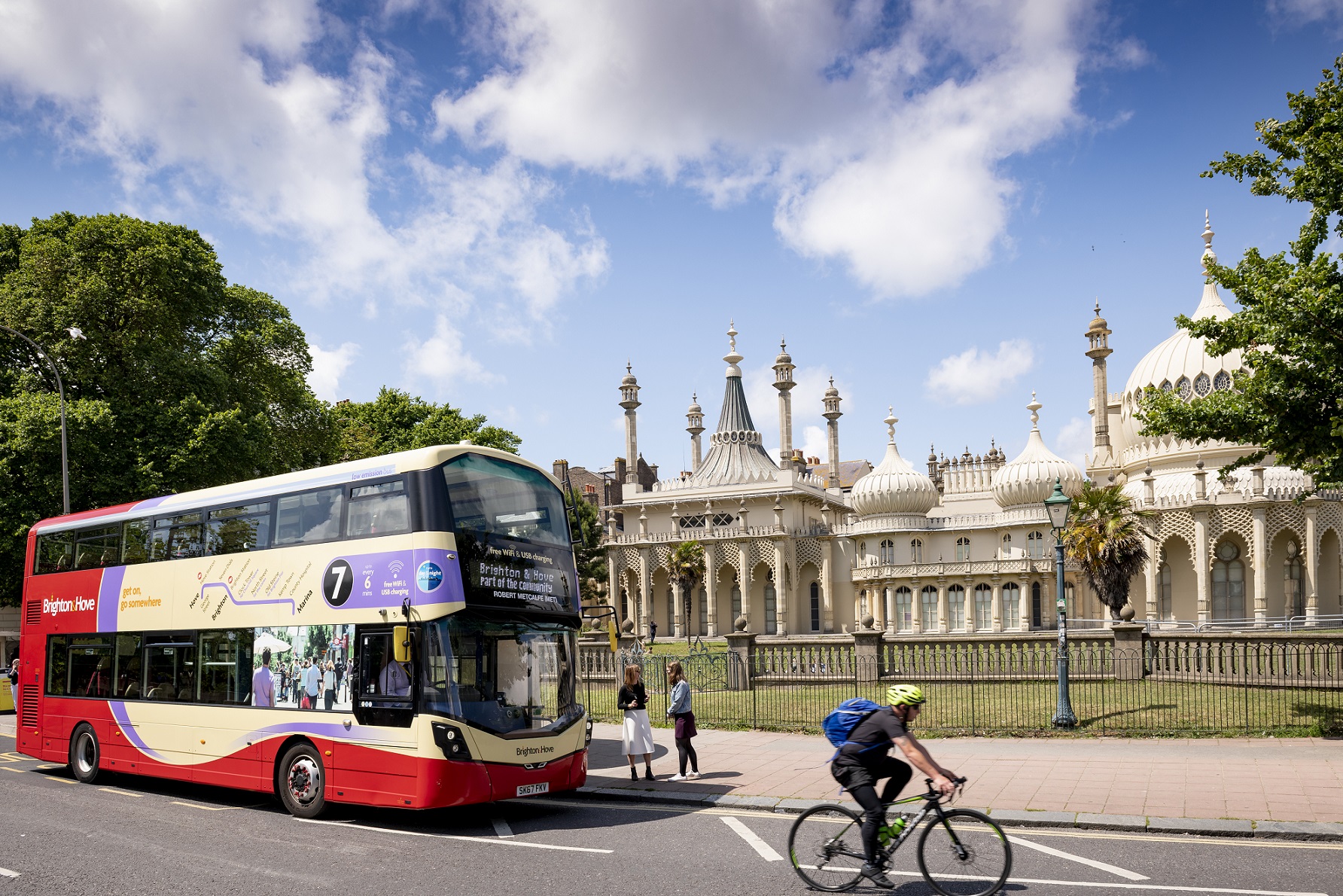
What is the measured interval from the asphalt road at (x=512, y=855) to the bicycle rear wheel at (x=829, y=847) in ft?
0.70

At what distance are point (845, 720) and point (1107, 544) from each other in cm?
2974

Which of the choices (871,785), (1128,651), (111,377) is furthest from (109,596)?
(1128,651)

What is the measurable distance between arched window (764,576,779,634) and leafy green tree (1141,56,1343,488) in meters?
44.3

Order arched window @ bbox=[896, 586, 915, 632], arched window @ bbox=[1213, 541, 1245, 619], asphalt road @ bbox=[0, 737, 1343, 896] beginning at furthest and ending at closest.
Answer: arched window @ bbox=[896, 586, 915, 632], arched window @ bbox=[1213, 541, 1245, 619], asphalt road @ bbox=[0, 737, 1343, 896]

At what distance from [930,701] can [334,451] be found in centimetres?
2997

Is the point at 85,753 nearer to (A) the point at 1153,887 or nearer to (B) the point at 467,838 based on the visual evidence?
(B) the point at 467,838

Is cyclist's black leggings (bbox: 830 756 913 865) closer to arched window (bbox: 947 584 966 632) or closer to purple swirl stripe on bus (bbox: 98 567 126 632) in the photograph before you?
purple swirl stripe on bus (bbox: 98 567 126 632)

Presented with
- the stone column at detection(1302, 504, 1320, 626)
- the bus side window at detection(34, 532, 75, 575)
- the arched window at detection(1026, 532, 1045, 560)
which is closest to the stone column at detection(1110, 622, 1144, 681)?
the bus side window at detection(34, 532, 75, 575)

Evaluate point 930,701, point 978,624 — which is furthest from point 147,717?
point 978,624

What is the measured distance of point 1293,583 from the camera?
44.1 meters

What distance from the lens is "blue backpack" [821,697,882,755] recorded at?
7.98m

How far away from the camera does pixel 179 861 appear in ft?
33.2

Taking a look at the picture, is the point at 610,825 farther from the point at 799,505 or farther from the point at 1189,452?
the point at 799,505

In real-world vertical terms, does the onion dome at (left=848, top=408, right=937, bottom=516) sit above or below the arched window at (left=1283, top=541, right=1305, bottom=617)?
above
